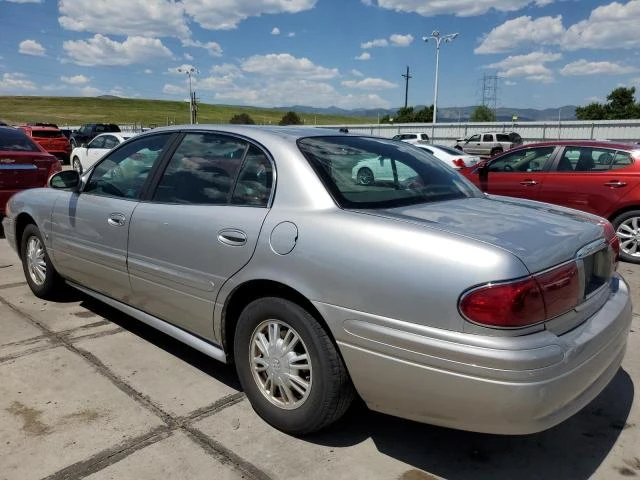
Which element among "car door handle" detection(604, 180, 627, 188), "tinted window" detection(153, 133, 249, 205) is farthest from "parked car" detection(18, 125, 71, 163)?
"tinted window" detection(153, 133, 249, 205)

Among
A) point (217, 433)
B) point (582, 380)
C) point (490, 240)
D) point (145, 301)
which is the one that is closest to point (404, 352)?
point (490, 240)

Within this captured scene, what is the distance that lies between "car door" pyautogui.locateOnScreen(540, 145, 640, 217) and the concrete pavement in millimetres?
3888

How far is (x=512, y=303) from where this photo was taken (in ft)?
6.79

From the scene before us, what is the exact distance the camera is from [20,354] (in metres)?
3.79

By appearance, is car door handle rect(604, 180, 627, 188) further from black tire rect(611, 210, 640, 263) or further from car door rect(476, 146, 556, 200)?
car door rect(476, 146, 556, 200)

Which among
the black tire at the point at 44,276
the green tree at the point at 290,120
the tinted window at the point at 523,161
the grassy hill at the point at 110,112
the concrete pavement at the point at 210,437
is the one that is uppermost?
the grassy hill at the point at 110,112

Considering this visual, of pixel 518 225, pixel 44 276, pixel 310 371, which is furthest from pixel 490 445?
pixel 44 276

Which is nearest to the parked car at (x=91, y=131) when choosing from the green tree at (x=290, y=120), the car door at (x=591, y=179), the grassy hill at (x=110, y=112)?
the car door at (x=591, y=179)

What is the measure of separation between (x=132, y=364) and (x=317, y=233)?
1.88 m

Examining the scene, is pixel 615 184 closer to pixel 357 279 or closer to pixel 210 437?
pixel 357 279

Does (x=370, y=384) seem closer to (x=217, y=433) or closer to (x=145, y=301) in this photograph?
(x=217, y=433)

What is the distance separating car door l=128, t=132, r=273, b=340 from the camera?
290cm

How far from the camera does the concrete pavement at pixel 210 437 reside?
2551 millimetres

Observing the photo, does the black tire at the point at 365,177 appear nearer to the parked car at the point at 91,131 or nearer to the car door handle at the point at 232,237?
the car door handle at the point at 232,237
